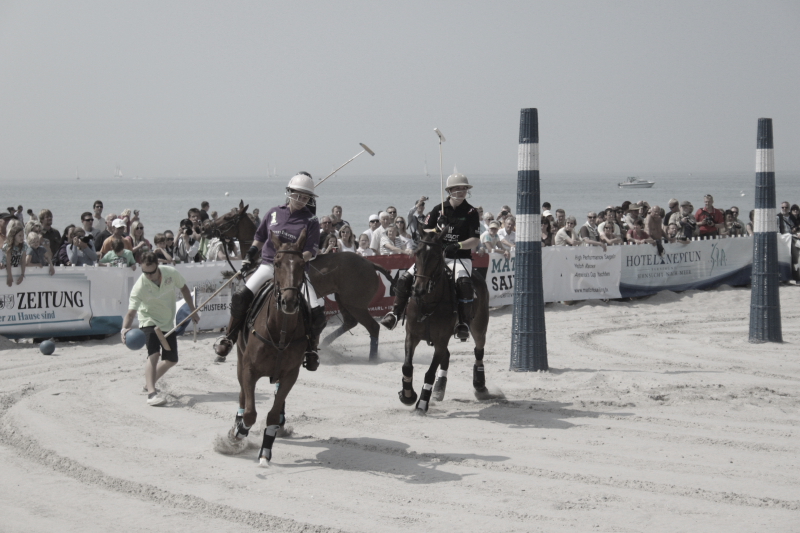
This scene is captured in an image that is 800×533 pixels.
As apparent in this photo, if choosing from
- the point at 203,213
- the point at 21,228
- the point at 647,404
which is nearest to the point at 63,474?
the point at 647,404

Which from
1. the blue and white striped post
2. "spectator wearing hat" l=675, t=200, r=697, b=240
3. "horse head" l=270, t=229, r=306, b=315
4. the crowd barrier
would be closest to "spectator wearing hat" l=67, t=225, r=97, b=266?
the crowd barrier

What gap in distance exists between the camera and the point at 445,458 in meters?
7.92

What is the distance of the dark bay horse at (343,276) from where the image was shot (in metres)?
12.9

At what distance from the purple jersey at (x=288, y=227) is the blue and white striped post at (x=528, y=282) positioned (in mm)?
4303

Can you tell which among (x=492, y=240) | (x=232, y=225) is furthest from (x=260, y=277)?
(x=492, y=240)

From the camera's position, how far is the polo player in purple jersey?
8.05 m

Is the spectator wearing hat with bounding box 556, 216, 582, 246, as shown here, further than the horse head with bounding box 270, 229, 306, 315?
Yes

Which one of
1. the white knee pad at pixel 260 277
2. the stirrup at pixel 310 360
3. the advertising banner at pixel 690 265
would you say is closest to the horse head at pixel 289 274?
the stirrup at pixel 310 360

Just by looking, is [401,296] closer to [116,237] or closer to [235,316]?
[235,316]

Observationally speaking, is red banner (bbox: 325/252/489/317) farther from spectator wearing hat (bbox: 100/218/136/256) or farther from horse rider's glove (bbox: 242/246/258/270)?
horse rider's glove (bbox: 242/246/258/270)

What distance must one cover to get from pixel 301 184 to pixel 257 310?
136 cm

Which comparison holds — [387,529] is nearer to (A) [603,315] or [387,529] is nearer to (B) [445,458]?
(B) [445,458]

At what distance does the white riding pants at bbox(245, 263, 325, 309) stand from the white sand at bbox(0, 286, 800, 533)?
4.83ft

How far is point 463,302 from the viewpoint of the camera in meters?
9.82
